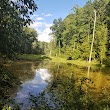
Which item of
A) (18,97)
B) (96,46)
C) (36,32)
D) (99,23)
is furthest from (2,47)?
(36,32)

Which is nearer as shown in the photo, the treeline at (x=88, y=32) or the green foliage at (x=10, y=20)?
the green foliage at (x=10, y=20)

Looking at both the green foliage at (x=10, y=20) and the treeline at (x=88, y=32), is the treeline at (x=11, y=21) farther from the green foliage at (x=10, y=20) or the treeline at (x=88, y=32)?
the treeline at (x=88, y=32)

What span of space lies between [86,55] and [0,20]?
159 ft

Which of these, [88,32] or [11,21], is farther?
[88,32]

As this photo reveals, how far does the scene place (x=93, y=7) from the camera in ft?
220

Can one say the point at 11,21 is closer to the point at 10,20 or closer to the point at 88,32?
the point at 10,20

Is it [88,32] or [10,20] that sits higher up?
[88,32]

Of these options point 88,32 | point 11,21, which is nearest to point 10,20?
point 11,21

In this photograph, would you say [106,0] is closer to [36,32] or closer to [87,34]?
[87,34]

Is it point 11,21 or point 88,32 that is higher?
point 88,32

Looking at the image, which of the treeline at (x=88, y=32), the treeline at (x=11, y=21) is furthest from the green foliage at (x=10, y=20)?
the treeline at (x=88, y=32)

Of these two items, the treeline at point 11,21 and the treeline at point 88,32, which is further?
the treeline at point 88,32

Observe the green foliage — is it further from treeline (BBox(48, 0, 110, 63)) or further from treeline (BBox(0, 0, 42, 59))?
treeline (BBox(48, 0, 110, 63))

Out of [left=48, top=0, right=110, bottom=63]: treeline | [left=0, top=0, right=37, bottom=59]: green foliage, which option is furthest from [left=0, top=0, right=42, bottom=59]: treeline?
[left=48, top=0, right=110, bottom=63]: treeline
